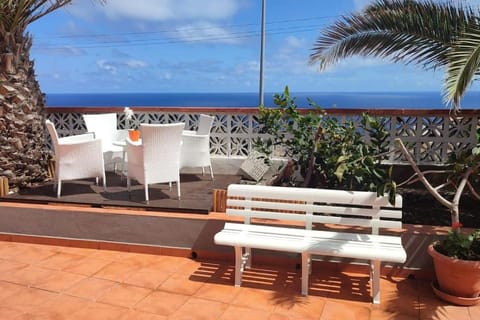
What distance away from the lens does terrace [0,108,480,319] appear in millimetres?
3023

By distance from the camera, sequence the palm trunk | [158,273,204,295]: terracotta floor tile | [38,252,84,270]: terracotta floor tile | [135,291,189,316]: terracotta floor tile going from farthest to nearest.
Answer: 1. the palm trunk
2. [38,252,84,270]: terracotta floor tile
3. [158,273,204,295]: terracotta floor tile
4. [135,291,189,316]: terracotta floor tile

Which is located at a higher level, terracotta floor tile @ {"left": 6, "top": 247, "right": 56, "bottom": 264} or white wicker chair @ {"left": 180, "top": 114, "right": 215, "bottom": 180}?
white wicker chair @ {"left": 180, "top": 114, "right": 215, "bottom": 180}

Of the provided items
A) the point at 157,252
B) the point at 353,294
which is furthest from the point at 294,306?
the point at 157,252

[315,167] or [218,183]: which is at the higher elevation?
[315,167]

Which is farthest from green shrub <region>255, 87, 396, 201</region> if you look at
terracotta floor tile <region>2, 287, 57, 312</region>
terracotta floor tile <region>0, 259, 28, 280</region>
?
terracotta floor tile <region>0, 259, 28, 280</region>

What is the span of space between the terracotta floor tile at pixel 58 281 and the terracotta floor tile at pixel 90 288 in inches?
2.6

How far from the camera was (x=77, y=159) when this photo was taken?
4.62 m

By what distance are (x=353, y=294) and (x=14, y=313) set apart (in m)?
2.54

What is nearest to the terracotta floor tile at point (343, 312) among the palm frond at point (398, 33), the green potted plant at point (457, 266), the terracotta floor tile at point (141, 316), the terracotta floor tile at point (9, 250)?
the green potted plant at point (457, 266)

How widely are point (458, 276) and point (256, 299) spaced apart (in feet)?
4.91

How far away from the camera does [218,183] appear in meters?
5.47

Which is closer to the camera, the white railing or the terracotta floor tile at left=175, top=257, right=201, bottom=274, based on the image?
the terracotta floor tile at left=175, top=257, right=201, bottom=274

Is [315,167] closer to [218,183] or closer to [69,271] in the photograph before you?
[218,183]

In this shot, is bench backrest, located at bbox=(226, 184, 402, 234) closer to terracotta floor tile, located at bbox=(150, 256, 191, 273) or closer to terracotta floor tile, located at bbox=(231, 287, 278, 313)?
terracotta floor tile, located at bbox=(231, 287, 278, 313)
